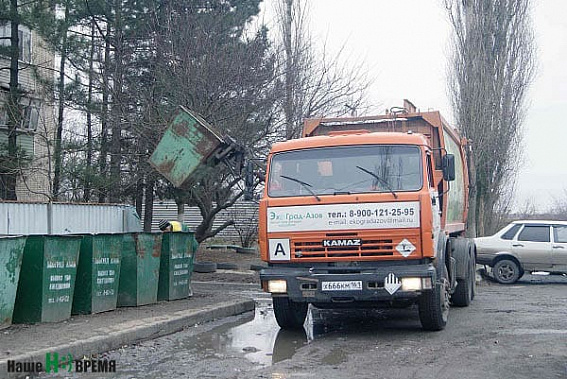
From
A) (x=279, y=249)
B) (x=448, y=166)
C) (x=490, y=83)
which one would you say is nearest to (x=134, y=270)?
(x=279, y=249)

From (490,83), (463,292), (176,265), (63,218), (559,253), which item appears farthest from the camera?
(490,83)

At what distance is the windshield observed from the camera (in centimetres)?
881

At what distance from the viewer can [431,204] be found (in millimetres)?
8703

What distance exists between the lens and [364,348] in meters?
8.30

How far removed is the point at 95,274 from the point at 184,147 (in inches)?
103

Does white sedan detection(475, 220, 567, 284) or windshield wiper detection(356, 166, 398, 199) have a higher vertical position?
windshield wiper detection(356, 166, 398, 199)

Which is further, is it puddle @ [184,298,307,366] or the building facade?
the building facade

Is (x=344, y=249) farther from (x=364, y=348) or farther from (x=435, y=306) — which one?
(x=435, y=306)

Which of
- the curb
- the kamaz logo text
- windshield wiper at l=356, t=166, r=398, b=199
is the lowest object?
A: the curb

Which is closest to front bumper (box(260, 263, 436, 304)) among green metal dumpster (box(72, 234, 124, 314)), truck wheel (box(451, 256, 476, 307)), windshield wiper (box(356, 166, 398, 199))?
windshield wiper (box(356, 166, 398, 199))

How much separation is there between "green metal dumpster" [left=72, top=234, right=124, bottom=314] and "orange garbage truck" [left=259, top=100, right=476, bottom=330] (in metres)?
2.31

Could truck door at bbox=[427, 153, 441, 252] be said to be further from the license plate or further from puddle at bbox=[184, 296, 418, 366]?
puddle at bbox=[184, 296, 418, 366]

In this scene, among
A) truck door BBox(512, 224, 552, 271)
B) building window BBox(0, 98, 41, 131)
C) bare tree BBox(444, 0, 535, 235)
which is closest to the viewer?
truck door BBox(512, 224, 552, 271)

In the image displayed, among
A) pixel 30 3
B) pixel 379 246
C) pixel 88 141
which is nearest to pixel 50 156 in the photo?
pixel 88 141
